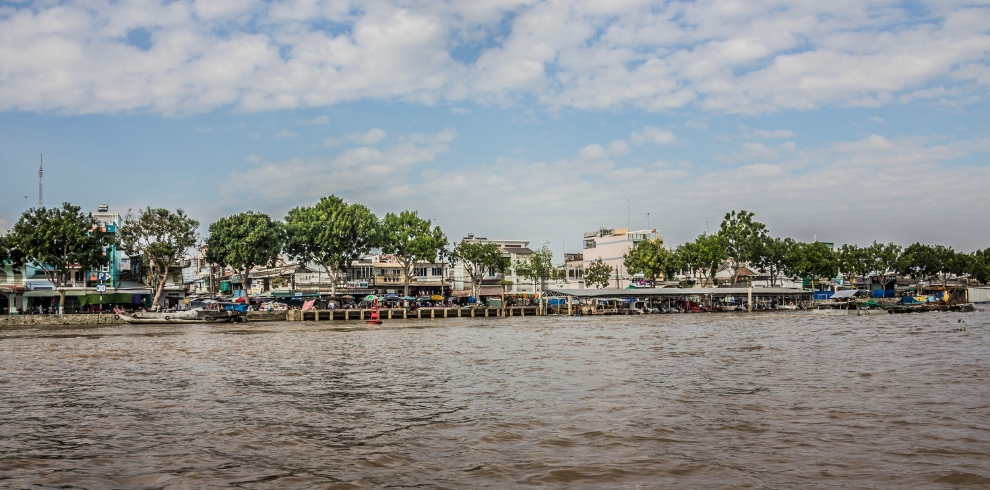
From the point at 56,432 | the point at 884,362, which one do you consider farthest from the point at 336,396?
the point at 884,362

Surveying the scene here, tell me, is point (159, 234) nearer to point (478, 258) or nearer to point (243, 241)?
point (243, 241)

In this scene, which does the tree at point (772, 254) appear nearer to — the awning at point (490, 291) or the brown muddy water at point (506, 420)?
the awning at point (490, 291)

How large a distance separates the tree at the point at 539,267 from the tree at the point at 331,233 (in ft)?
66.1

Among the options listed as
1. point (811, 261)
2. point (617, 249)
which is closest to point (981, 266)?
point (811, 261)

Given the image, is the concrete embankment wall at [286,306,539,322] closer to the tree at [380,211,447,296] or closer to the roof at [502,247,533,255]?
the tree at [380,211,447,296]

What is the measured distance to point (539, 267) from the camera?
84.1 metres

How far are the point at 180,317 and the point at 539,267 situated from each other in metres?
42.5

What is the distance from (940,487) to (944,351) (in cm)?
1937

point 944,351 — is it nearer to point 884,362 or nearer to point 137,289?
point 884,362

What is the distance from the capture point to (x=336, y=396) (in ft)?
52.0

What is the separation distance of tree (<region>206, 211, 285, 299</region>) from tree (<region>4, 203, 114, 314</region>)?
1084 cm

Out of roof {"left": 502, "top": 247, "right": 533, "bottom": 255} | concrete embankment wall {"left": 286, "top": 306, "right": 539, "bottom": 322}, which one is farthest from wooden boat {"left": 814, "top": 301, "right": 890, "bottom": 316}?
roof {"left": 502, "top": 247, "right": 533, "bottom": 255}

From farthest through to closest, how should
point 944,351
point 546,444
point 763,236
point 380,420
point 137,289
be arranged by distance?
point 763,236 < point 137,289 < point 944,351 < point 380,420 < point 546,444

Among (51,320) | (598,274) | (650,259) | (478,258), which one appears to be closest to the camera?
(51,320)
